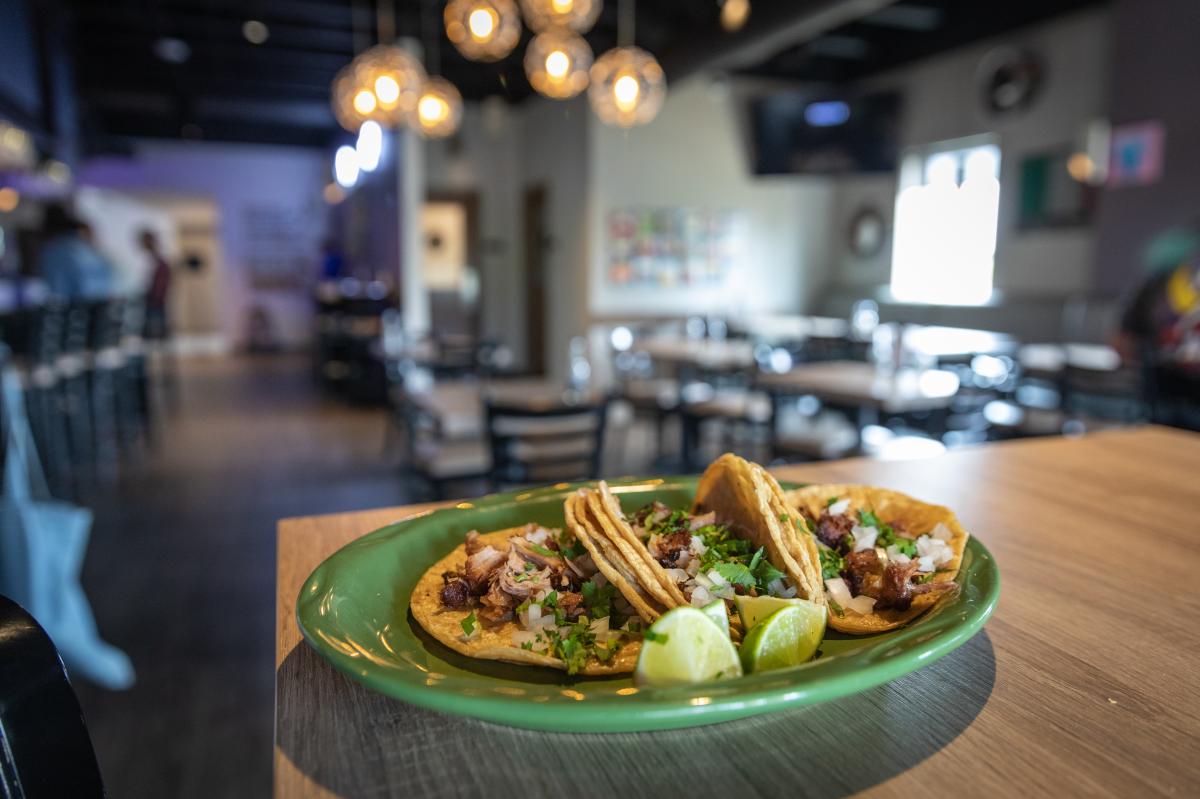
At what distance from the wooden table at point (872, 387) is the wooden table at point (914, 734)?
8.99ft

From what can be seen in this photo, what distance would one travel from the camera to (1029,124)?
22.9 ft

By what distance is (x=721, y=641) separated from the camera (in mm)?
605

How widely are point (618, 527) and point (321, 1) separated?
7575 millimetres

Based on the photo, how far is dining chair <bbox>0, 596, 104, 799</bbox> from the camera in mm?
605

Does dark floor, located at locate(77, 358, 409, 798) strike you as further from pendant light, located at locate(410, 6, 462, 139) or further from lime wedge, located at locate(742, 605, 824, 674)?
pendant light, located at locate(410, 6, 462, 139)

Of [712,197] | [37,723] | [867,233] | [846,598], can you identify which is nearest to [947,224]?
[867,233]

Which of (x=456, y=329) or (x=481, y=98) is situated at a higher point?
(x=481, y=98)

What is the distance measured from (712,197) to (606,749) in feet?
28.7

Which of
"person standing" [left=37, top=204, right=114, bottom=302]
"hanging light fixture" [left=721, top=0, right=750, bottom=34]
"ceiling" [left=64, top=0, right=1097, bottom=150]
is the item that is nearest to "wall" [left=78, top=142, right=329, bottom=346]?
"ceiling" [left=64, top=0, right=1097, bottom=150]

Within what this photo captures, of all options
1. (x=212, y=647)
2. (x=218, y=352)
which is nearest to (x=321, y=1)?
(x=212, y=647)

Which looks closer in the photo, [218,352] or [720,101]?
[720,101]

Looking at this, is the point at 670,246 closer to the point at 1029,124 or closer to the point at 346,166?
the point at 1029,124

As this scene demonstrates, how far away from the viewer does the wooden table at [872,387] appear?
3.57 meters

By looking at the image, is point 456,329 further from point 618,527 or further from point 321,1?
point 618,527
